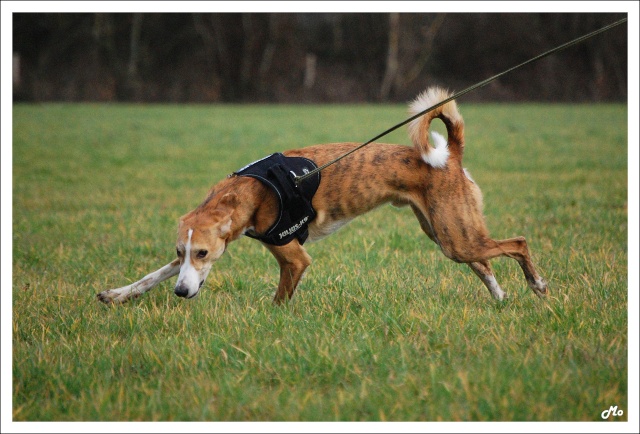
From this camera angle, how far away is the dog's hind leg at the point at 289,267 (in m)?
4.57

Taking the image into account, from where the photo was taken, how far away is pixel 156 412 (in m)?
3.11

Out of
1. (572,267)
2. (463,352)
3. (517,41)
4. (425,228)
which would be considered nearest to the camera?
(463,352)

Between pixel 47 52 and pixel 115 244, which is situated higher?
pixel 47 52

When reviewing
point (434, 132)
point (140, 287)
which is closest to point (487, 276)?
point (434, 132)

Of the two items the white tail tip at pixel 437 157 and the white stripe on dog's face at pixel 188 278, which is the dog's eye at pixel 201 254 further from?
the white tail tip at pixel 437 157

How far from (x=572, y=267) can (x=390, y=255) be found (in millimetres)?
1477

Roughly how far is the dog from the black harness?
3cm

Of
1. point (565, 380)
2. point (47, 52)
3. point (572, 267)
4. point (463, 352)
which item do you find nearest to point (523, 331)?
point (463, 352)

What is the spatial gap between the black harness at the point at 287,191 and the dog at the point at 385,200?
33 mm

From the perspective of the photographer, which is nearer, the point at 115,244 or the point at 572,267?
the point at 572,267

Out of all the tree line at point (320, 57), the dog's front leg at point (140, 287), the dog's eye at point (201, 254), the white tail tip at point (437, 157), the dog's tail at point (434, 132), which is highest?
the tree line at point (320, 57)

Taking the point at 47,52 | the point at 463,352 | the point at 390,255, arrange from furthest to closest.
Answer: the point at 47,52
the point at 390,255
the point at 463,352

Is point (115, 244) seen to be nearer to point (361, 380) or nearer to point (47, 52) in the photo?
point (361, 380)

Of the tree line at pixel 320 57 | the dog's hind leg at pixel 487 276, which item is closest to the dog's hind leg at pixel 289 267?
the dog's hind leg at pixel 487 276
